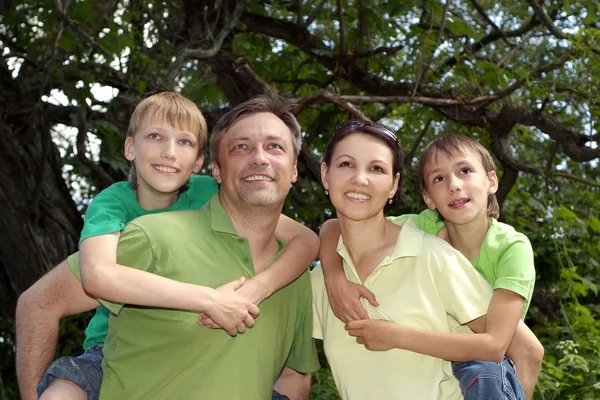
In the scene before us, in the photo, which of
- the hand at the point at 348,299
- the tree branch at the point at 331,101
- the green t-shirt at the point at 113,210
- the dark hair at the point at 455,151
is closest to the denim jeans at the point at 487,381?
the hand at the point at 348,299

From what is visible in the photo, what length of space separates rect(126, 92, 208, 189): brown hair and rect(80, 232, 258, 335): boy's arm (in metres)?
0.67

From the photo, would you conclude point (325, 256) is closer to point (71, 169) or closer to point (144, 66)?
point (144, 66)

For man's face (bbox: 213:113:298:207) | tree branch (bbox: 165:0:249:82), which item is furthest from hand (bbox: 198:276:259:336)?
tree branch (bbox: 165:0:249:82)

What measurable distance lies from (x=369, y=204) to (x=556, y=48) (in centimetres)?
334

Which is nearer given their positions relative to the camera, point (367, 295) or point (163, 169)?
point (367, 295)

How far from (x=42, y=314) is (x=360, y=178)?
1.34 metres

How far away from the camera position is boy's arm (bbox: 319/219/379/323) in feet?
8.80

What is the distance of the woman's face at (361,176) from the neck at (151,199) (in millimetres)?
767

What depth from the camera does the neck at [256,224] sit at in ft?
9.63

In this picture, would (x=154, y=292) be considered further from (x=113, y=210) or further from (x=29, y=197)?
(x=29, y=197)

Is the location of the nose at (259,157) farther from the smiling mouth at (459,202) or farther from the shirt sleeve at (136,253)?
the smiling mouth at (459,202)

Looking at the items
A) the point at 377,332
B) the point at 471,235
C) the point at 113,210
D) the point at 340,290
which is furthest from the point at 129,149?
the point at 471,235

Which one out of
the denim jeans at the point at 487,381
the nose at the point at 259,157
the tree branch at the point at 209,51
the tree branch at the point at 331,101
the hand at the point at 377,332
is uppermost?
the tree branch at the point at 209,51

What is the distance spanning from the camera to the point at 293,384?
3.16 metres
